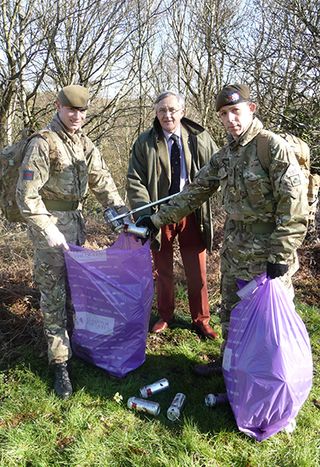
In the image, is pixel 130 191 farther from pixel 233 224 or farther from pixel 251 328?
pixel 251 328

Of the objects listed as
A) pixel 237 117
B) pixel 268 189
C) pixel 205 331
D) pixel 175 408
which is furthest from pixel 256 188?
pixel 205 331

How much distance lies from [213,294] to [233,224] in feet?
6.25

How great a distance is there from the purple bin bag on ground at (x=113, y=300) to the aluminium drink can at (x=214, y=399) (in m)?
0.60

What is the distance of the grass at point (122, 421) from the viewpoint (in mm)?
2125

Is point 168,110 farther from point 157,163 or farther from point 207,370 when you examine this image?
point 207,370

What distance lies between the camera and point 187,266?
3465 mm

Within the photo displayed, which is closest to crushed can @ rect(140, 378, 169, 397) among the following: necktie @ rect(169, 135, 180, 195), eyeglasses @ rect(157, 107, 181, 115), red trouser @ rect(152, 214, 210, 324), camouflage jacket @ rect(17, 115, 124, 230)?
red trouser @ rect(152, 214, 210, 324)

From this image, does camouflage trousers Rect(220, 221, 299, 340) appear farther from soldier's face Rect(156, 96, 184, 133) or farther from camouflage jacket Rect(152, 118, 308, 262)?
soldier's face Rect(156, 96, 184, 133)

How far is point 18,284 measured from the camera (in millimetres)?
3814

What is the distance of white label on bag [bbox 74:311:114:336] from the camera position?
275 centimetres

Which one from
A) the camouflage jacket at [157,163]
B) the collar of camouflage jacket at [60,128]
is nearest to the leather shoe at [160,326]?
the camouflage jacket at [157,163]

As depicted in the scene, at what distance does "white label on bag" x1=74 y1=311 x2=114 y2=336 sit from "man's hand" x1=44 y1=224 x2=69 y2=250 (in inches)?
23.9

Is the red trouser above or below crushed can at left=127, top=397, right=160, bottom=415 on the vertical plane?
above

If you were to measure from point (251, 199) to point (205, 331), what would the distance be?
→ 5.12 ft
